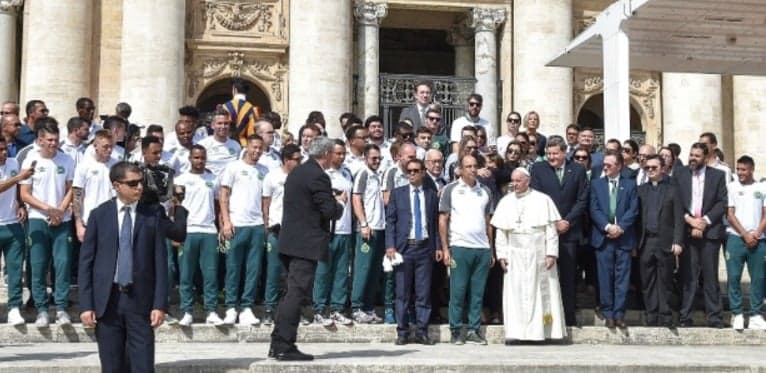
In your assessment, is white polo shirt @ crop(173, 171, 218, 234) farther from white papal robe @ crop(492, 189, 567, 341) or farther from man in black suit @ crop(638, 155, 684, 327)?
man in black suit @ crop(638, 155, 684, 327)

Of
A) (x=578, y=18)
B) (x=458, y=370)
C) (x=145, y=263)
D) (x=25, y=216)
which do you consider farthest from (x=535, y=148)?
(x=578, y=18)

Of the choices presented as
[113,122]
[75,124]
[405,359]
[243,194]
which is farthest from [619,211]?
[75,124]

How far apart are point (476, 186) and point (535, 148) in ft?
9.08

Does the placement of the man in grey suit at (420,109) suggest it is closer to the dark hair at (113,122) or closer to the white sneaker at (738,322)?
the dark hair at (113,122)

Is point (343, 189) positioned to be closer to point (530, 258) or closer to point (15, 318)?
point (530, 258)

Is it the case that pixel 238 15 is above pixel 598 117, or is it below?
above

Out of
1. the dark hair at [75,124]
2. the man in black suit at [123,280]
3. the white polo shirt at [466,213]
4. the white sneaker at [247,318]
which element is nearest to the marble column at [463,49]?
the white polo shirt at [466,213]

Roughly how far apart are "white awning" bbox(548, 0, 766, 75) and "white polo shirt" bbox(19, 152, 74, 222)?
24.3ft

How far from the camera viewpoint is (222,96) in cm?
2977

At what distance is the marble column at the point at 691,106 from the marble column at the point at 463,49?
15.9 feet

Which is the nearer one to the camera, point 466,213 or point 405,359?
point 405,359

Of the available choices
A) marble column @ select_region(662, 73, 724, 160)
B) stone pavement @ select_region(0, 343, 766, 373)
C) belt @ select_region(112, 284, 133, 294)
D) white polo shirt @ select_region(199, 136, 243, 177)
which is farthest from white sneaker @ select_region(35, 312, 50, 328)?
marble column @ select_region(662, 73, 724, 160)

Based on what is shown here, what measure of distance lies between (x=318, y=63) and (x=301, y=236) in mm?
14138

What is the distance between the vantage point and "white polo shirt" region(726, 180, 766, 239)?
1262 cm
